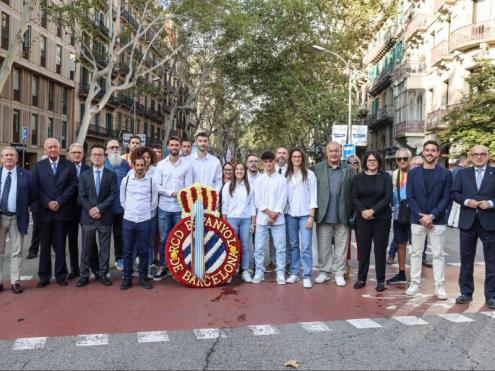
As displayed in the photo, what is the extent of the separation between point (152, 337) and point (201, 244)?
2.33 metres

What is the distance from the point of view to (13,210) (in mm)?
7344

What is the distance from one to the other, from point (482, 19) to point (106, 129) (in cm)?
3538

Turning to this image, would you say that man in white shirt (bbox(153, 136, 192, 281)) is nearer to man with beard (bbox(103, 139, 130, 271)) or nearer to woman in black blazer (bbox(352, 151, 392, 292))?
man with beard (bbox(103, 139, 130, 271))

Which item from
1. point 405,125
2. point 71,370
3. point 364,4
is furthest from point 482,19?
point 71,370

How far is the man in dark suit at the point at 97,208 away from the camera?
7719mm

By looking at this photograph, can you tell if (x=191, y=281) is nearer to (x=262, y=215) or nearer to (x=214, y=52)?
(x=262, y=215)

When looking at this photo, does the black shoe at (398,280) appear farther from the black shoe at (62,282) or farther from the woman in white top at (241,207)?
the black shoe at (62,282)

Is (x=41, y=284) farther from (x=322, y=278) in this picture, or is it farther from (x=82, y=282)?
(x=322, y=278)

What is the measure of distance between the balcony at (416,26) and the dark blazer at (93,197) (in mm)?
31726

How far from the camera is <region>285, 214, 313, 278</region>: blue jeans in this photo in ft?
26.4

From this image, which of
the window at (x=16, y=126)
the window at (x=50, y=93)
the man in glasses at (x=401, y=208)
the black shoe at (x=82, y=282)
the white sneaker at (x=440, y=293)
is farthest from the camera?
the window at (x=50, y=93)

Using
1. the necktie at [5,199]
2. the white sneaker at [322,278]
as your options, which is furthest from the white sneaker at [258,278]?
the necktie at [5,199]

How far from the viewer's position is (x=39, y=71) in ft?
128

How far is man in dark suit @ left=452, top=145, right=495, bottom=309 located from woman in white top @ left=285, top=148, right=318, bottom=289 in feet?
6.72
